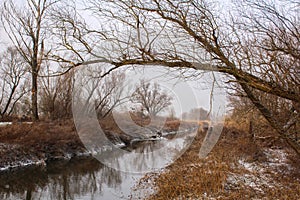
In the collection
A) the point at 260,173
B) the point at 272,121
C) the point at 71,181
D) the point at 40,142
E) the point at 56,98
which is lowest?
the point at 71,181

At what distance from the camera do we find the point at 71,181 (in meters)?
9.12

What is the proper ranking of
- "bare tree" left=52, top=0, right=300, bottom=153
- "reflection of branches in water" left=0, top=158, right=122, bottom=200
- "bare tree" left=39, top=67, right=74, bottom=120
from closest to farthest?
"bare tree" left=52, top=0, right=300, bottom=153
"reflection of branches in water" left=0, top=158, right=122, bottom=200
"bare tree" left=39, top=67, right=74, bottom=120

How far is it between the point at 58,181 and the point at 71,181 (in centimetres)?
37

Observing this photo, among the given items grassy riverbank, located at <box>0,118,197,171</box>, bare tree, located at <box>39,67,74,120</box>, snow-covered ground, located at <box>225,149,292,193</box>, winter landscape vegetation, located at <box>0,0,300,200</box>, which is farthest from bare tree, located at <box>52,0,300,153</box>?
bare tree, located at <box>39,67,74,120</box>

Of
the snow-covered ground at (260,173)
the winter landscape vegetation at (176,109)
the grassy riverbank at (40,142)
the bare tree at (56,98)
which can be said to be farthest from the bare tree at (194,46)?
the bare tree at (56,98)

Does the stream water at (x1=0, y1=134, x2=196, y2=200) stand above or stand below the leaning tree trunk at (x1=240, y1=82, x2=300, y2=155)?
below

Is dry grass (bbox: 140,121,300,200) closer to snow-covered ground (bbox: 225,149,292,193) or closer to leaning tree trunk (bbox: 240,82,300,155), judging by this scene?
snow-covered ground (bbox: 225,149,292,193)

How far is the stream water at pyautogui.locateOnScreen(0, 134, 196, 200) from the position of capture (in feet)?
25.0

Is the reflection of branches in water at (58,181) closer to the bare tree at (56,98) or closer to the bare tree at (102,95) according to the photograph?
the bare tree at (102,95)

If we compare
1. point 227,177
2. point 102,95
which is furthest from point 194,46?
point 102,95

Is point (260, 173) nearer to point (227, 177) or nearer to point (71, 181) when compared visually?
point (227, 177)

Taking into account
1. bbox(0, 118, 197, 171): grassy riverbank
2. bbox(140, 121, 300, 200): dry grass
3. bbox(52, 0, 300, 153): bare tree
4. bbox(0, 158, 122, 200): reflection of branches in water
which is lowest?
bbox(0, 158, 122, 200): reflection of branches in water

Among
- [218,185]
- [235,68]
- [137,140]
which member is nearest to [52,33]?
[235,68]

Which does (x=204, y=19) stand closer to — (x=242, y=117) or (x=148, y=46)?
(x=148, y=46)
